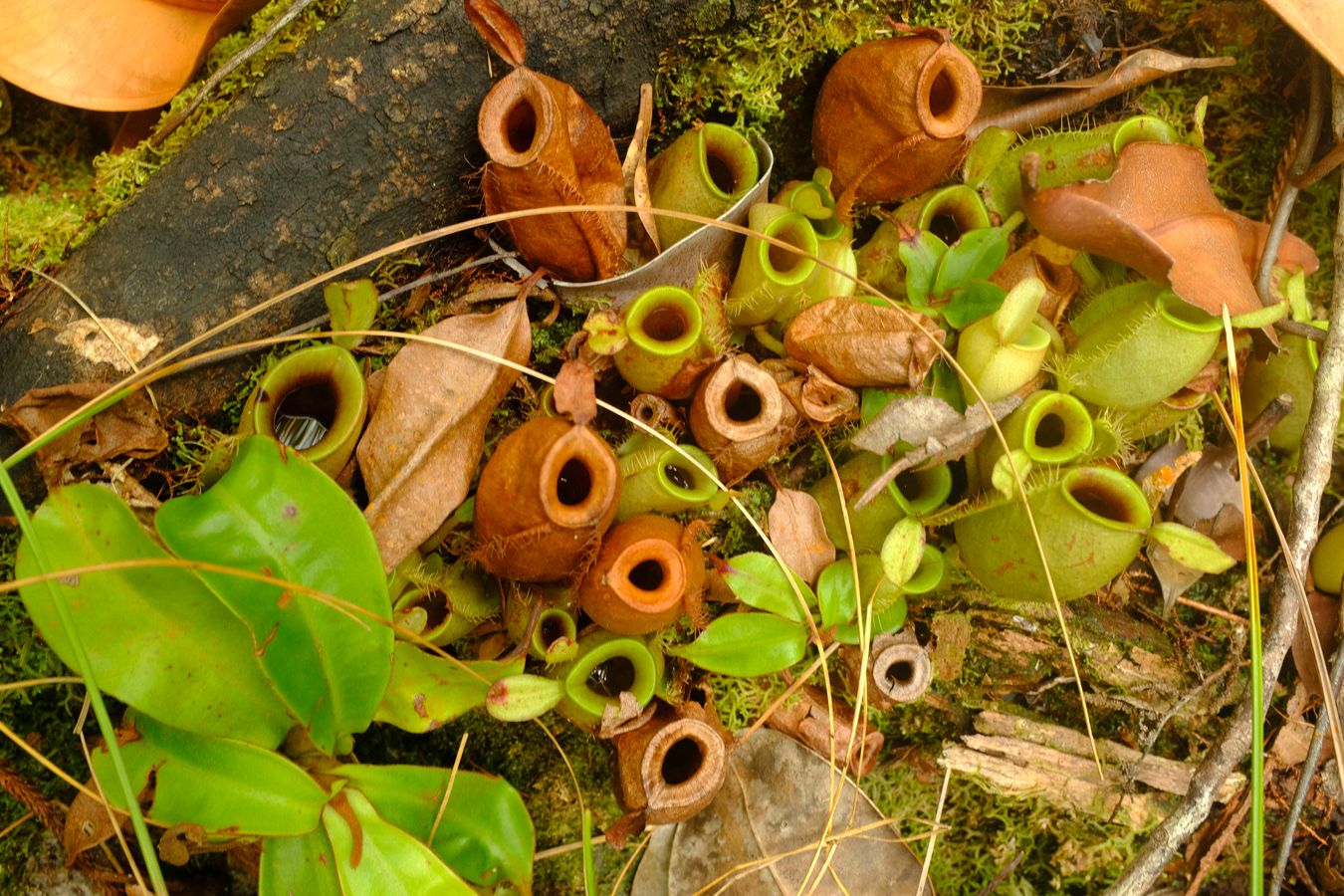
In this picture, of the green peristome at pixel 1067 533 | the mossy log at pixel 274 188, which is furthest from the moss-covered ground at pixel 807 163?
the green peristome at pixel 1067 533

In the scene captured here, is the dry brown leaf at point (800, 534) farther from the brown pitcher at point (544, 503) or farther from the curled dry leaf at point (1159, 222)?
the curled dry leaf at point (1159, 222)

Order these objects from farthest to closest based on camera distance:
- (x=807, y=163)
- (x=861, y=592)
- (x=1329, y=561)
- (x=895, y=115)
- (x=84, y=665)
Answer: (x=807, y=163), (x=1329, y=561), (x=861, y=592), (x=895, y=115), (x=84, y=665)

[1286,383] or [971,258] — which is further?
[1286,383]

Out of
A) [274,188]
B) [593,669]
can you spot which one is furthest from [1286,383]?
[274,188]

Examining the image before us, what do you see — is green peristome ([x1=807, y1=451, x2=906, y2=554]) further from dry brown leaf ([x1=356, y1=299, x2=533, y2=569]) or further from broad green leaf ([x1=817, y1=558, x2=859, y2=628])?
dry brown leaf ([x1=356, y1=299, x2=533, y2=569])

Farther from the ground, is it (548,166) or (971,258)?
(548,166)

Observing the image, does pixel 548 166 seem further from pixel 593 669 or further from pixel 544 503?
pixel 593 669

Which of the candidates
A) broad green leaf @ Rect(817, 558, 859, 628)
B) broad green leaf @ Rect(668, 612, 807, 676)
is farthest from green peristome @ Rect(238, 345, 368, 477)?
broad green leaf @ Rect(817, 558, 859, 628)

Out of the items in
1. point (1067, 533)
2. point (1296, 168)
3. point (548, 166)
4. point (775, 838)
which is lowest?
point (775, 838)
